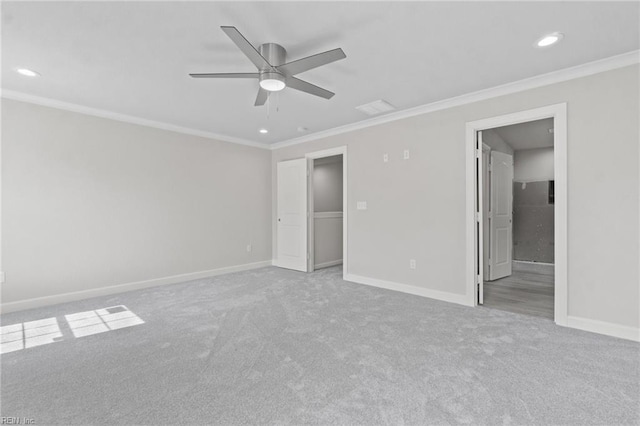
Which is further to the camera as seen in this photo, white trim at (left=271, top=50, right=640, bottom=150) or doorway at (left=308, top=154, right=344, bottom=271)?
doorway at (left=308, top=154, right=344, bottom=271)

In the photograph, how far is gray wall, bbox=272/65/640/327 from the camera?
2660 mm

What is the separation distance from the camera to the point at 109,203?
4.07 m

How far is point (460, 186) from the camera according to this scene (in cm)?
364

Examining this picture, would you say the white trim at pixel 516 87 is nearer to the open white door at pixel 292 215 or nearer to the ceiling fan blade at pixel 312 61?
the open white door at pixel 292 215

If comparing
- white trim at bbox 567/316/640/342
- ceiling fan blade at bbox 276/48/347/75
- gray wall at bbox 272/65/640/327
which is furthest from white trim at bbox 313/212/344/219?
white trim at bbox 567/316/640/342

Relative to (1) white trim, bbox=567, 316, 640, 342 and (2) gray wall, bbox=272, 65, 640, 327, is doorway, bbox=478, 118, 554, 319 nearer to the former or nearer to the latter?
(1) white trim, bbox=567, 316, 640, 342

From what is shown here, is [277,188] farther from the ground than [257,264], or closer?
farther from the ground

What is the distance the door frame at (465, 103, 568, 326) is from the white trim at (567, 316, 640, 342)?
81mm

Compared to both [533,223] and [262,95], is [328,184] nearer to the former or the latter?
[262,95]

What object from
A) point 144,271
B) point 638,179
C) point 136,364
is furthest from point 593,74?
point 144,271

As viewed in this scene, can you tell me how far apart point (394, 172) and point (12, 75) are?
4317 mm

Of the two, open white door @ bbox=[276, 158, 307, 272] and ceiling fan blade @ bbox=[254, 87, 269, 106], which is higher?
ceiling fan blade @ bbox=[254, 87, 269, 106]

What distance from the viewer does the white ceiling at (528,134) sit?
190 inches

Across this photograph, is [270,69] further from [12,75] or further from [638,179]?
[638,179]
